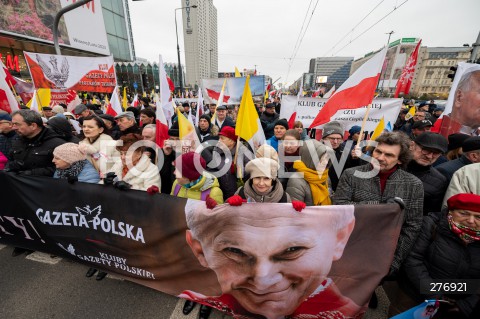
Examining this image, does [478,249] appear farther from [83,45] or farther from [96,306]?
[83,45]

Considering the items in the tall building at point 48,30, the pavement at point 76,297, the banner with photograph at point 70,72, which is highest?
the tall building at point 48,30

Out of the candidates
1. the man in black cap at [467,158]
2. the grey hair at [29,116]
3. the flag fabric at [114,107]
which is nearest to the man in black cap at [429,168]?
the man in black cap at [467,158]

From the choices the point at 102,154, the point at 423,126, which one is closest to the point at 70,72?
the point at 102,154

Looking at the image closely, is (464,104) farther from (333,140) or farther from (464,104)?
(333,140)

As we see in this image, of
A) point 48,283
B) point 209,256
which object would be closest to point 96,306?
point 48,283

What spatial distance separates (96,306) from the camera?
2.23 m

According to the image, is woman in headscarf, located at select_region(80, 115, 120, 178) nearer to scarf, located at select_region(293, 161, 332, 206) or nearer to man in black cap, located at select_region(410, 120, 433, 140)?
scarf, located at select_region(293, 161, 332, 206)

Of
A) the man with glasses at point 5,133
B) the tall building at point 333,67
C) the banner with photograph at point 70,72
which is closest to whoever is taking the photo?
the man with glasses at point 5,133

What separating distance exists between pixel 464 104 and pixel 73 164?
5.70 m

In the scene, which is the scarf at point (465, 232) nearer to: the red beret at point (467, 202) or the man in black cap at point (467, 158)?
the red beret at point (467, 202)

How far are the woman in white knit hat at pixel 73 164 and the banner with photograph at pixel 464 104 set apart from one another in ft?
17.6

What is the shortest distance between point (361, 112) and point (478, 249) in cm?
415

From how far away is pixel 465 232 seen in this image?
4.96ft

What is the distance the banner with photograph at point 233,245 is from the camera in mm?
1709
